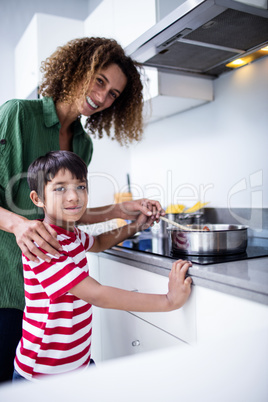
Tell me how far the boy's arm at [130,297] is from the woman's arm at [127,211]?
1.34 feet

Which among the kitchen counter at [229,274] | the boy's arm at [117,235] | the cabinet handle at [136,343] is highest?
the boy's arm at [117,235]

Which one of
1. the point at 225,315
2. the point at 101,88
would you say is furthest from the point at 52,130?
the point at 225,315

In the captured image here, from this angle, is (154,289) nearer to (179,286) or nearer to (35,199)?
(179,286)

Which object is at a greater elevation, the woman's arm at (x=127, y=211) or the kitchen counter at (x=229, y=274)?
the woman's arm at (x=127, y=211)

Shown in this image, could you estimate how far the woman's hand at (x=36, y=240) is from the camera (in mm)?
834

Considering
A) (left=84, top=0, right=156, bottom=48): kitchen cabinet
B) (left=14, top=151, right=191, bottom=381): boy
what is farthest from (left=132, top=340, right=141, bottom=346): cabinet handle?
(left=84, top=0, right=156, bottom=48): kitchen cabinet

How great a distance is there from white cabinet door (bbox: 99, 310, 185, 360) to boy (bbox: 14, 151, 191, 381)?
0.20 meters

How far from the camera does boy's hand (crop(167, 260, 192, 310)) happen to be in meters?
0.87

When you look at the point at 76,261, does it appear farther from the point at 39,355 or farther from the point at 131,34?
the point at 131,34

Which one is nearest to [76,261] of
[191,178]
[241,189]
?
[241,189]

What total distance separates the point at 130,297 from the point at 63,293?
17cm

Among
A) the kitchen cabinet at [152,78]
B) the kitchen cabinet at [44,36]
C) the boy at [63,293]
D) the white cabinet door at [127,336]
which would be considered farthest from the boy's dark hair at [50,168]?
the kitchen cabinet at [44,36]

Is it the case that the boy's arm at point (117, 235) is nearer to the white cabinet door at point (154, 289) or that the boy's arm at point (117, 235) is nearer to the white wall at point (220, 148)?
the white cabinet door at point (154, 289)

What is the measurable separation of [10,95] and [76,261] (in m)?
2.25
